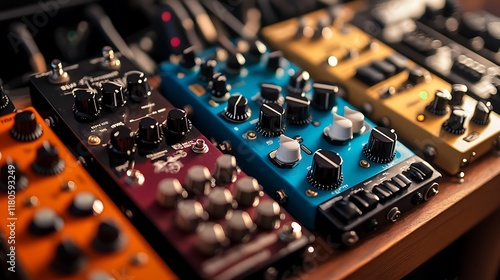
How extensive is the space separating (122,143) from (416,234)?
571mm

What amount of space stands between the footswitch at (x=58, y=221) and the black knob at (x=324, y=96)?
19.5 inches

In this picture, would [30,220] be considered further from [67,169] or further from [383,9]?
[383,9]

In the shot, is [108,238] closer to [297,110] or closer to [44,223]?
[44,223]

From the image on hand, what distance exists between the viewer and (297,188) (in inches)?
44.2

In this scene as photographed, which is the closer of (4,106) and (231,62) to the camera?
(4,106)

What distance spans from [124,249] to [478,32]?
3.50 feet

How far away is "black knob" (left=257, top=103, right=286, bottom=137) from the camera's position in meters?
1.21

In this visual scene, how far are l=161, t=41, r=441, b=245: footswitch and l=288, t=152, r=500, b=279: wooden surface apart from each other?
0.13 ft

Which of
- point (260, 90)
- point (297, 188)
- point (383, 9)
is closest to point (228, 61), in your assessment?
point (260, 90)

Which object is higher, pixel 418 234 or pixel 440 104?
pixel 440 104

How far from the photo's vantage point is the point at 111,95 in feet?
3.89

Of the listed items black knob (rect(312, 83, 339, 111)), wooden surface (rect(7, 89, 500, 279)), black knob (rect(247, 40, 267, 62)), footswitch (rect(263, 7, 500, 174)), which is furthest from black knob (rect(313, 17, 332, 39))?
wooden surface (rect(7, 89, 500, 279))

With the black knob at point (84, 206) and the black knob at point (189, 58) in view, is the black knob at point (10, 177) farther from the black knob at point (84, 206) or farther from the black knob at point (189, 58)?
the black knob at point (189, 58)

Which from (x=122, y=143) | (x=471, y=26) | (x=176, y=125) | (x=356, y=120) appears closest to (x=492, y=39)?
(x=471, y=26)
